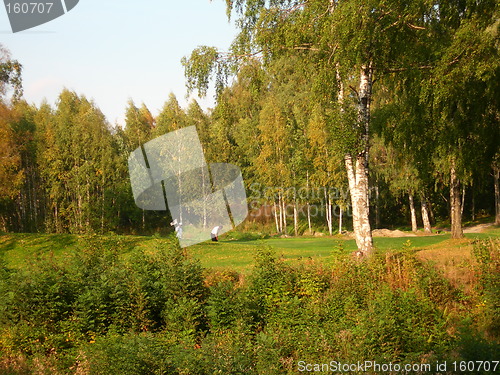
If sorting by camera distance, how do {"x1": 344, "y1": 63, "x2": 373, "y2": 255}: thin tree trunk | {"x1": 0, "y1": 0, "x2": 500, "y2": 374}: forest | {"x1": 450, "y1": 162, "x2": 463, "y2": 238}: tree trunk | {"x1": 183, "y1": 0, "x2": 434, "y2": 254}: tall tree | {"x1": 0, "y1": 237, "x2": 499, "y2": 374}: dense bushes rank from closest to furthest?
{"x1": 0, "y1": 237, "x2": 499, "y2": 374}: dense bushes, {"x1": 0, "y1": 0, "x2": 500, "y2": 374}: forest, {"x1": 183, "y1": 0, "x2": 434, "y2": 254}: tall tree, {"x1": 344, "y1": 63, "x2": 373, "y2": 255}: thin tree trunk, {"x1": 450, "y1": 162, "x2": 463, "y2": 238}: tree trunk

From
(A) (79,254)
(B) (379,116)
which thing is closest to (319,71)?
(B) (379,116)

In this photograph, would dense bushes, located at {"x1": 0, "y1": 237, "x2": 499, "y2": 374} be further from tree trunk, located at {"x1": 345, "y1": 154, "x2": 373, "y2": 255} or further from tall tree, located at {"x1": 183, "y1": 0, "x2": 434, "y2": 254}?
tall tree, located at {"x1": 183, "y1": 0, "x2": 434, "y2": 254}

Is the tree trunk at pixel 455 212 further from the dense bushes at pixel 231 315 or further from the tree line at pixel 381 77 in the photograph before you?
the dense bushes at pixel 231 315

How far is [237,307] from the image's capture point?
1140 centimetres

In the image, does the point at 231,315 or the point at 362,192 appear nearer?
the point at 231,315

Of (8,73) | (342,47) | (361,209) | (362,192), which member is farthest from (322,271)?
(8,73)

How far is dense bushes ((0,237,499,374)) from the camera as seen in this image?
29.2 feet

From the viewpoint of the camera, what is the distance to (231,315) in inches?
455

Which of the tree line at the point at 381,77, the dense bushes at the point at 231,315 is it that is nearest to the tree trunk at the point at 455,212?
the tree line at the point at 381,77

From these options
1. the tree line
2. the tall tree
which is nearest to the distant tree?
the tree line

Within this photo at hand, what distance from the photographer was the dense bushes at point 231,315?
8898mm

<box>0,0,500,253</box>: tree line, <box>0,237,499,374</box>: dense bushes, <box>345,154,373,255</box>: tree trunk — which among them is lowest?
<box>0,237,499,374</box>: dense bushes

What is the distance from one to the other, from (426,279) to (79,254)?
28.9ft

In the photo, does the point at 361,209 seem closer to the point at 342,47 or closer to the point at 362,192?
the point at 362,192
